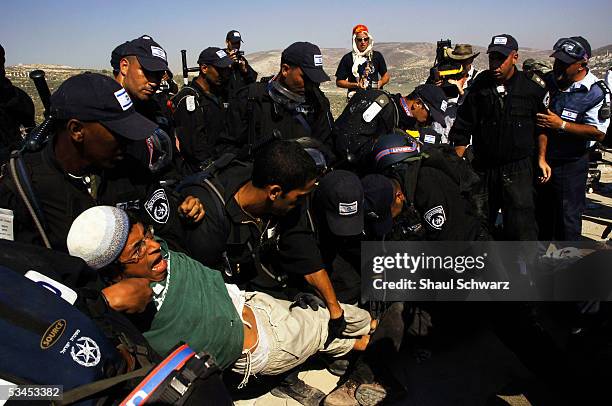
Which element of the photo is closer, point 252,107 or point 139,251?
point 139,251

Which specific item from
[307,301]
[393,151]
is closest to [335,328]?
[307,301]

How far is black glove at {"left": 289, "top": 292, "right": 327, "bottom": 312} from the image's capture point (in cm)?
288

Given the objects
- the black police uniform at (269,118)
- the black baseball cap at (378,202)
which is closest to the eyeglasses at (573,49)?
the black police uniform at (269,118)

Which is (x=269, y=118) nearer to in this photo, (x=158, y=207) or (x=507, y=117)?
(x=158, y=207)

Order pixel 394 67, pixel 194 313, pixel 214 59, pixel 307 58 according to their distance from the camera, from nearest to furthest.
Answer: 1. pixel 194 313
2. pixel 307 58
3. pixel 214 59
4. pixel 394 67

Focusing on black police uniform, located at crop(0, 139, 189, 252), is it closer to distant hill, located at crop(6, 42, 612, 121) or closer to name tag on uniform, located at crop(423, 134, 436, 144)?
name tag on uniform, located at crop(423, 134, 436, 144)

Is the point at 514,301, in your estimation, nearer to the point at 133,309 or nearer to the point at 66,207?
the point at 133,309

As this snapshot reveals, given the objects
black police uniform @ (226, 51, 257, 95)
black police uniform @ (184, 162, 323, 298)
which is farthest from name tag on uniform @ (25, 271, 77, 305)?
black police uniform @ (226, 51, 257, 95)

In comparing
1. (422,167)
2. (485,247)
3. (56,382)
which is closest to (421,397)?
(485,247)

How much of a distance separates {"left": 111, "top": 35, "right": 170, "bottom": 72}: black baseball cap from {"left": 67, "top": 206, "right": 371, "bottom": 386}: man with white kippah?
1.64 meters

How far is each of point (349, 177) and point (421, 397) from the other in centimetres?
158

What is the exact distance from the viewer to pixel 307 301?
290 cm

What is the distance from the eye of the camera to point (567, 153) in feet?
13.9

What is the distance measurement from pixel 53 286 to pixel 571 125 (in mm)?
4311
